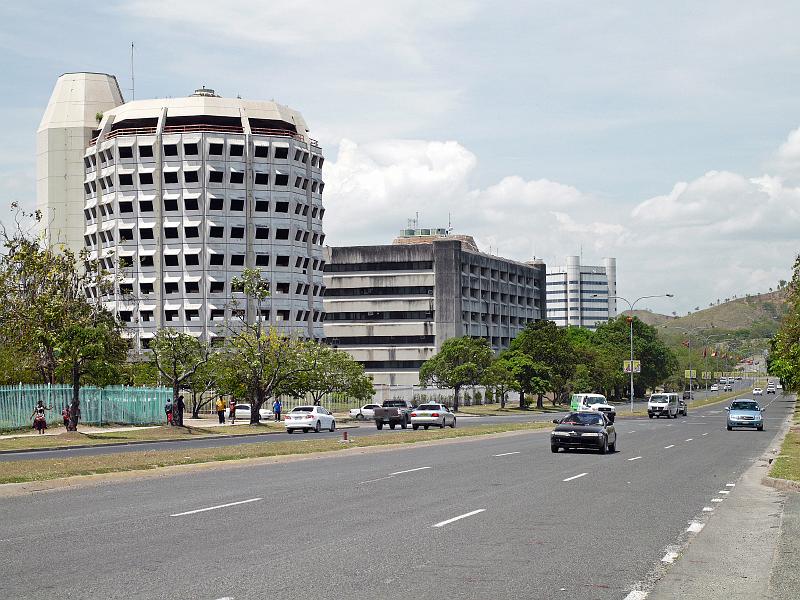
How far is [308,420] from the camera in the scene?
192 ft

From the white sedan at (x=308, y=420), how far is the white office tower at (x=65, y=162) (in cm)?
7377

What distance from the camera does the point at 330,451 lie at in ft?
115

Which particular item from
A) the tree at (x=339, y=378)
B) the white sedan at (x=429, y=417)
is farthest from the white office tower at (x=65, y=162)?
the white sedan at (x=429, y=417)

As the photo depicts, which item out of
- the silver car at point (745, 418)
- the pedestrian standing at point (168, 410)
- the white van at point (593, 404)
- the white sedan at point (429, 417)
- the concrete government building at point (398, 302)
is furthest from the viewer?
the concrete government building at point (398, 302)

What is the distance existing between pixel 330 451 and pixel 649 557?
2265cm

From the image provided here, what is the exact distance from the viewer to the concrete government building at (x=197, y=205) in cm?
11650

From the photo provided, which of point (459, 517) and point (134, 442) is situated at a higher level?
point (459, 517)

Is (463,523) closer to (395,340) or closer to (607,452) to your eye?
(607,452)

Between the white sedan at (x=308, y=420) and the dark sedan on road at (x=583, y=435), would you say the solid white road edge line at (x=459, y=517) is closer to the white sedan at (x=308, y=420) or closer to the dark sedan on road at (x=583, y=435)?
the dark sedan on road at (x=583, y=435)

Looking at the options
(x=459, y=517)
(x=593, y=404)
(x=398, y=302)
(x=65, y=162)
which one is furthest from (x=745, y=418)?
(x=398, y=302)

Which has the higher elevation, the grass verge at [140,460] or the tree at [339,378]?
the tree at [339,378]

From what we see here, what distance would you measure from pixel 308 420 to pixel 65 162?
79037mm

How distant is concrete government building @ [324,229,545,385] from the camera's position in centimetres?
15150

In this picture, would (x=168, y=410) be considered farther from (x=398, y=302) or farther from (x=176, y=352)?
(x=398, y=302)
